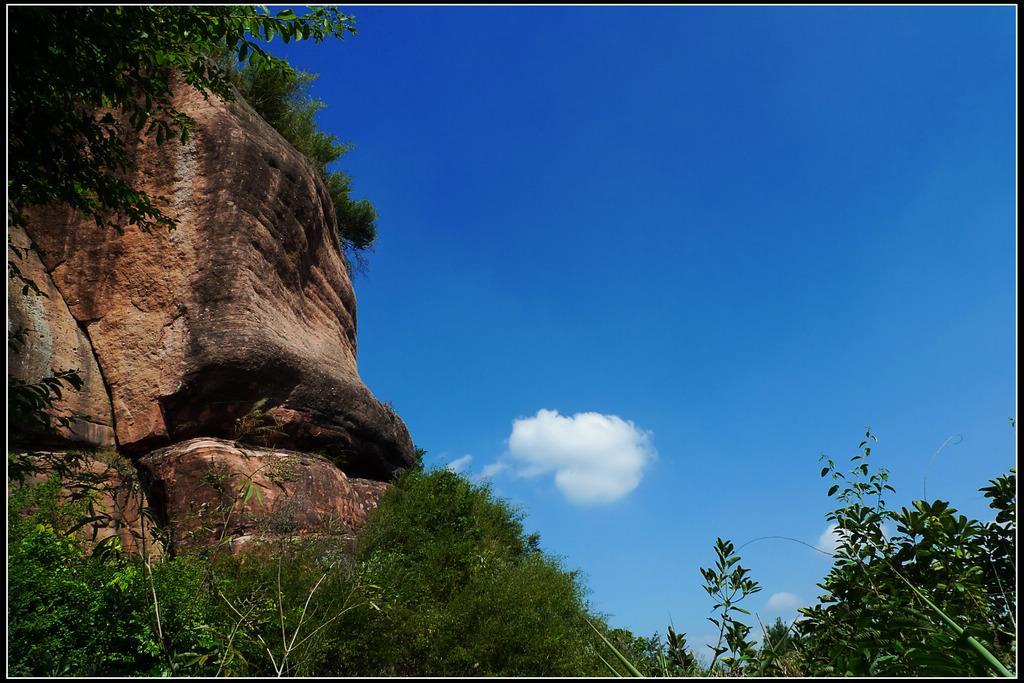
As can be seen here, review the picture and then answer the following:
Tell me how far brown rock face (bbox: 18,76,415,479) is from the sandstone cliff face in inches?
0.9

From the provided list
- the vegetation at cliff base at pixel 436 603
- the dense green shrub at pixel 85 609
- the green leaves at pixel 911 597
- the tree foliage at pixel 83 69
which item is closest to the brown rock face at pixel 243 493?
the vegetation at cliff base at pixel 436 603

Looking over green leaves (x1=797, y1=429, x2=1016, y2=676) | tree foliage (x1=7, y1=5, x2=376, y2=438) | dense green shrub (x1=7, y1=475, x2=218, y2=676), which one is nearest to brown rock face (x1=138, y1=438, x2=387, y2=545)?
dense green shrub (x1=7, y1=475, x2=218, y2=676)

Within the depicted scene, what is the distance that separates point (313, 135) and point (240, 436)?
10977 mm

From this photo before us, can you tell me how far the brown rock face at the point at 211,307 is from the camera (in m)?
9.20

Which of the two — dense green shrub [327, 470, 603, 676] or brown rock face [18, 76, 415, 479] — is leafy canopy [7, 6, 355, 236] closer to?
brown rock face [18, 76, 415, 479]

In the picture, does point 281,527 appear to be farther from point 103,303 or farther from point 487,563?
point 103,303

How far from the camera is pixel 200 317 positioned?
945 cm

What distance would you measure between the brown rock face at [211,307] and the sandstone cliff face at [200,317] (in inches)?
0.9

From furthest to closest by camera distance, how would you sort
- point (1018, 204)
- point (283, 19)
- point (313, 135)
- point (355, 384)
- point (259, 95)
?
point (313, 135)
point (259, 95)
point (355, 384)
point (283, 19)
point (1018, 204)

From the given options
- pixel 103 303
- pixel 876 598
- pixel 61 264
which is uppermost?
pixel 61 264

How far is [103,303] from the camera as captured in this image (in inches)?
387

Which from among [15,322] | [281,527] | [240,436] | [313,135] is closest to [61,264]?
[15,322]

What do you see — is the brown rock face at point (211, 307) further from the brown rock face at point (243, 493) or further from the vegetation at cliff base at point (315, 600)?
the vegetation at cliff base at point (315, 600)

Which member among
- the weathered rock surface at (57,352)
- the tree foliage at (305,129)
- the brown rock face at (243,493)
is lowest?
the brown rock face at (243,493)
